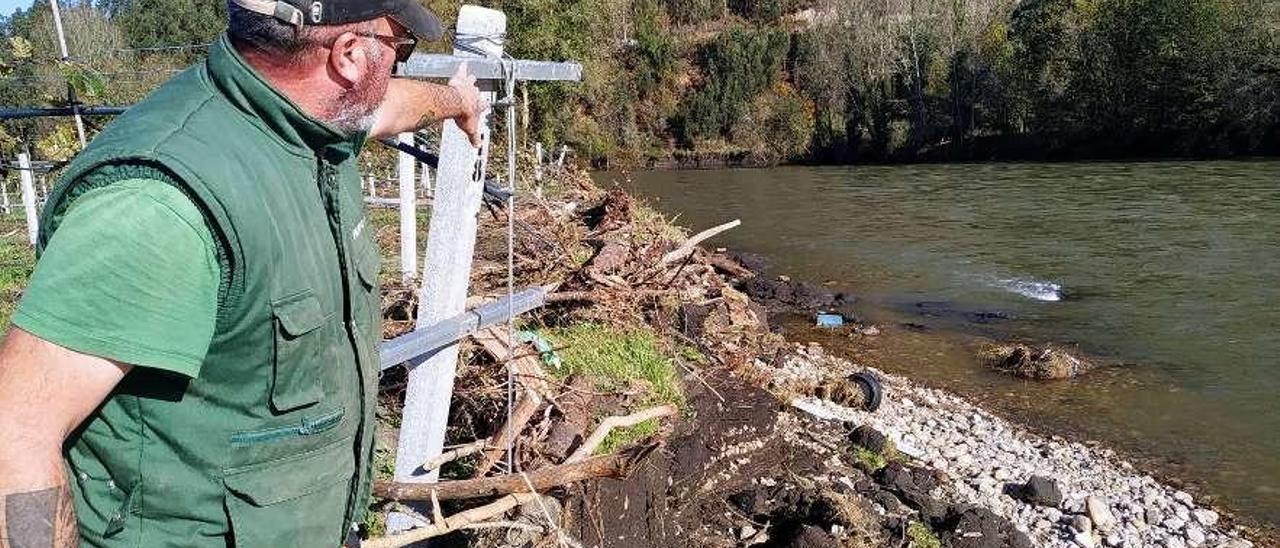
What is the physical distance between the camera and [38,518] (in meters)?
1.26

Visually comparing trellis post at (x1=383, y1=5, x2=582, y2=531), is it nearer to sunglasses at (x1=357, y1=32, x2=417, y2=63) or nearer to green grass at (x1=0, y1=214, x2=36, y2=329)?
sunglasses at (x1=357, y1=32, x2=417, y2=63)

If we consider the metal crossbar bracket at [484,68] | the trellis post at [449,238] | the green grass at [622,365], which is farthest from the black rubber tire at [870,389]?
the metal crossbar bracket at [484,68]

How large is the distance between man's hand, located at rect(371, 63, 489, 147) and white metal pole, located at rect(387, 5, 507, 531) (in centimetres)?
10

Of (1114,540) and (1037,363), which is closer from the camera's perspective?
(1114,540)

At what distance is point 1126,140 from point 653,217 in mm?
31657

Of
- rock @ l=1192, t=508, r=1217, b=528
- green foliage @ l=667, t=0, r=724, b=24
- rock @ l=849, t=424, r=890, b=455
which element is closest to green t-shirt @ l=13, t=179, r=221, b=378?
rock @ l=849, t=424, r=890, b=455

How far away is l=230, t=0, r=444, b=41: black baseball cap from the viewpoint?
4.76 ft

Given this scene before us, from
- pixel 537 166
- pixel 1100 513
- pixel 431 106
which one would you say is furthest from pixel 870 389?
pixel 537 166

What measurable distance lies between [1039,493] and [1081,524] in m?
0.39

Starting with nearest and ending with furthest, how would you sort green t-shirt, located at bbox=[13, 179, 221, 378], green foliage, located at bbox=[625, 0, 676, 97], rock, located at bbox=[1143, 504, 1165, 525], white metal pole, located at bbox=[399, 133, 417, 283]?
1. green t-shirt, located at bbox=[13, 179, 221, 378]
2. rock, located at bbox=[1143, 504, 1165, 525]
3. white metal pole, located at bbox=[399, 133, 417, 283]
4. green foliage, located at bbox=[625, 0, 676, 97]

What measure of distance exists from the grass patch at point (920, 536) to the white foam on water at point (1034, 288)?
30.5 feet

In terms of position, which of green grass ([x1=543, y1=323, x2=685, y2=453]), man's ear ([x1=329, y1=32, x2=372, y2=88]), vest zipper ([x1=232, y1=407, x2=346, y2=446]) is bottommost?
green grass ([x1=543, y1=323, x2=685, y2=453])

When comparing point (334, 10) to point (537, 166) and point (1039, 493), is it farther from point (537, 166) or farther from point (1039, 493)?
point (537, 166)

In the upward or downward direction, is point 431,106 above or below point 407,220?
above
